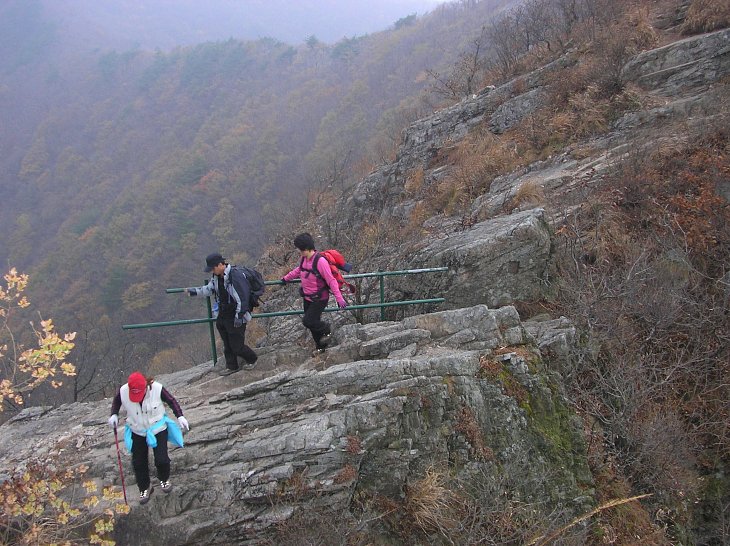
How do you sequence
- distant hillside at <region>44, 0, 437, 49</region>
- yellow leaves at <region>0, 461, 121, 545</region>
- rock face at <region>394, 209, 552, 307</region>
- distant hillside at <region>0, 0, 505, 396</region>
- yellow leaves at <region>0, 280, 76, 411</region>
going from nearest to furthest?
yellow leaves at <region>0, 461, 121, 545</region>, yellow leaves at <region>0, 280, 76, 411</region>, rock face at <region>394, 209, 552, 307</region>, distant hillside at <region>0, 0, 505, 396</region>, distant hillside at <region>44, 0, 437, 49</region>

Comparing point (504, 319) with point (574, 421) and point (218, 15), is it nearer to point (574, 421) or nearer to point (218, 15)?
point (574, 421)

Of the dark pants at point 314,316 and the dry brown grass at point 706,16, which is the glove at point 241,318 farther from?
the dry brown grass at point 706,16

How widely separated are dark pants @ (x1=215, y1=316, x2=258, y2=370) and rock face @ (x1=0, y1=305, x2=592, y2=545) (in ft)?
0.98

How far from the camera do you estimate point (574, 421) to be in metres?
4.82

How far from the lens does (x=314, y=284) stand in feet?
17.0

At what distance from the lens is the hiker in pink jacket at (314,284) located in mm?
5023

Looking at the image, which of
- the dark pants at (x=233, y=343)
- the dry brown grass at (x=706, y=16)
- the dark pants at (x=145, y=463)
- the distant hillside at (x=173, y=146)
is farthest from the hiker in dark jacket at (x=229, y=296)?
the distant hillside at (x=173, y=146)

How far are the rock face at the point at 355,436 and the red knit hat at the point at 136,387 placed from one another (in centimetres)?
69

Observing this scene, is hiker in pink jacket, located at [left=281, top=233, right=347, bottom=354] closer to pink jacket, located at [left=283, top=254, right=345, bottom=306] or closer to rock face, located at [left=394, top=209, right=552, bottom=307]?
pink jacket, located at [left=283, top=254, right=345, bottom=306]

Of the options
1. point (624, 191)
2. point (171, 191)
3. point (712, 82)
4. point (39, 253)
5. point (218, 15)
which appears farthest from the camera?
point (218, 15)

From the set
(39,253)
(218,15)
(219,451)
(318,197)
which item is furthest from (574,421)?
(218,15)

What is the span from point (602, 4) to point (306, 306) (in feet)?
47.2

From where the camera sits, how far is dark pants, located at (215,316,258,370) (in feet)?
16.9

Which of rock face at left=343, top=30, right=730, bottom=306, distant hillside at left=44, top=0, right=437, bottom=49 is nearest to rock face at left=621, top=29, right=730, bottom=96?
rock face at left=343, top=30, right=730, bottom=306
